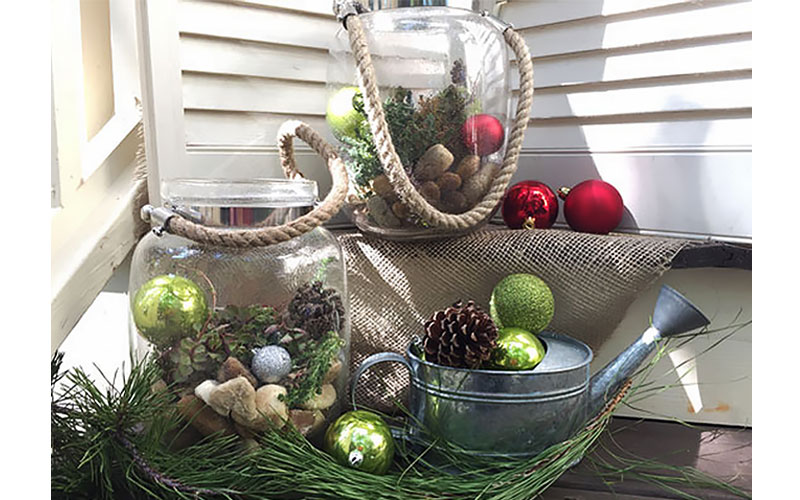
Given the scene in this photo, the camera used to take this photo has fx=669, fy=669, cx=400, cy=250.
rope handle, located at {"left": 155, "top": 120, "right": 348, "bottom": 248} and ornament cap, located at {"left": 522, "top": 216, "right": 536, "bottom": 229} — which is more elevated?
rope handle, located at {"left": 155, "top": 120, "right": 348, "bottom": 248}

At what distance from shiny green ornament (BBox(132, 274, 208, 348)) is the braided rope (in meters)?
0.28

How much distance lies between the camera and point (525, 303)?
0.83 m

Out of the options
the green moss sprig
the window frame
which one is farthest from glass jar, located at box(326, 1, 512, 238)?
the window frame

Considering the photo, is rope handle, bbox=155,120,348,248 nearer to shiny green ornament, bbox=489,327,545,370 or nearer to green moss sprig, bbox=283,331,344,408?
green moss sprig, bbox=283,331,344,408

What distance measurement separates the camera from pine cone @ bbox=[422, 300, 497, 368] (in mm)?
723

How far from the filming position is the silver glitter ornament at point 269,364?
2.37 ft

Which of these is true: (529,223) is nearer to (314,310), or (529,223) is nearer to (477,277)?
(477,277)

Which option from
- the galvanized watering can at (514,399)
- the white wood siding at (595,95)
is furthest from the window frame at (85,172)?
the galvanized watering can at (514,399)

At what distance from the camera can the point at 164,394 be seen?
0.71 metres

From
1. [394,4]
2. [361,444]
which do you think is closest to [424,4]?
[394,4]

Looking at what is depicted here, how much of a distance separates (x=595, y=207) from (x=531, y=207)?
0.31 ft

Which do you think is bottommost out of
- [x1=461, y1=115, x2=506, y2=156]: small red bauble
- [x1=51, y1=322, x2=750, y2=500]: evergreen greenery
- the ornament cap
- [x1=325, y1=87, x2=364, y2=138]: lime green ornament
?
[x1=51, y1=322, x2=750, y2=500]: evergreen greenery
